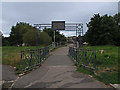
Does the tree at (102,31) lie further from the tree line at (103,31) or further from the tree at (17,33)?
the tree at (17,33)

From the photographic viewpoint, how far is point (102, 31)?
132 feet

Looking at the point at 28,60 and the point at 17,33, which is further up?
the point at 17,33

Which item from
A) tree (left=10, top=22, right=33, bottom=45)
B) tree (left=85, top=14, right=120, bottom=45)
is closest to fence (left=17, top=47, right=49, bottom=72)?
tree (left=85, top=14, right=120, bottom=45)

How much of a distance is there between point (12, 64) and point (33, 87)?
5367 millimetres

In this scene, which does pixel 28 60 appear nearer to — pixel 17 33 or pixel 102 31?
pixel 102 31

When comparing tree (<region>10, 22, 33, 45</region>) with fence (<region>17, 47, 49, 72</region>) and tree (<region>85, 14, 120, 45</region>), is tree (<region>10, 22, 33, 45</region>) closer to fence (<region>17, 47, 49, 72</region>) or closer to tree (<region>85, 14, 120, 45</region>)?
tree (<region>85, 14, 120, 45</region>)

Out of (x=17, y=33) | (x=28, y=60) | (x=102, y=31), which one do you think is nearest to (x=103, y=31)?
(x=102, y=31)

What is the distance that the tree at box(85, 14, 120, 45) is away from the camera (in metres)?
39.9

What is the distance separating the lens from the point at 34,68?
901 cm

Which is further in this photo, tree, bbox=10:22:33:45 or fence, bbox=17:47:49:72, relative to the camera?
tree, bbox=10:22:33:45

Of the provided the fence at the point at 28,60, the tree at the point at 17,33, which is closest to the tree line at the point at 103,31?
the tree at the point at 17,33

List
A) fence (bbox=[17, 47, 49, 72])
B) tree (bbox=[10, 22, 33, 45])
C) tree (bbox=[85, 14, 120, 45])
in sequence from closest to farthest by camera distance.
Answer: fence (bbox=[17, 47, 49, 72]) < tree (bbox=[85, 14, 120, 45]) < tree (bbox=[10, 22, 33, 45])

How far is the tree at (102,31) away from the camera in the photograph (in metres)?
39.9

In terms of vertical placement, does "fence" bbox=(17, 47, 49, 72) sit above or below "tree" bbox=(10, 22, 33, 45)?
below
